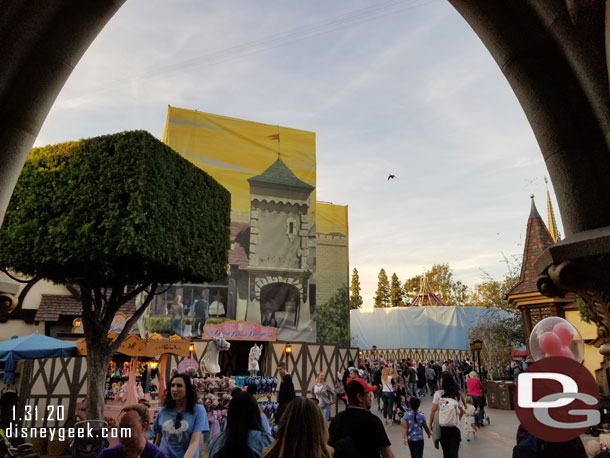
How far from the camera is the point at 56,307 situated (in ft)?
60.7

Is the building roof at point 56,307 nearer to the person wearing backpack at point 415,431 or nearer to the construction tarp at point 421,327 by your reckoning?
the person wearing backpack at point 415,431

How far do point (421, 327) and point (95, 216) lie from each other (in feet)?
116

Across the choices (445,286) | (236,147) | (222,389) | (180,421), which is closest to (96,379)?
(222,389)

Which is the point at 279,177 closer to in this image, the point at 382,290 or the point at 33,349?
the point at 33,349

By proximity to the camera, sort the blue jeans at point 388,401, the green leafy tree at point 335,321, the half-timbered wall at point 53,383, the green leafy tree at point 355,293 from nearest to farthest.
→ the half-timbered wall at point 53,383
the blue jeans at point 388,401
the green leafy tree at point 335,321
the green leafy tree at point 355,293

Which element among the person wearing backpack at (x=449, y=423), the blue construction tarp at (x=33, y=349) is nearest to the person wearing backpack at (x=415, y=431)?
the person wearing backpack at (x=449, y=423)

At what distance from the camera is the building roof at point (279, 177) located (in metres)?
28.9

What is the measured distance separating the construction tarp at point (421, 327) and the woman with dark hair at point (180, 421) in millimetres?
35562

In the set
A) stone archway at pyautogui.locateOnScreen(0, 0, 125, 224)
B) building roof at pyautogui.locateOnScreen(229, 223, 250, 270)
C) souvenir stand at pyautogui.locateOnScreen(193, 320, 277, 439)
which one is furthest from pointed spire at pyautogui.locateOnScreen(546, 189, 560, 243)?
stone archway at pyautogui.locateOnScreen(0, 0, 125, 224)

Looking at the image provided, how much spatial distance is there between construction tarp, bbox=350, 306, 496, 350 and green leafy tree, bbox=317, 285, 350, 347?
10.4m

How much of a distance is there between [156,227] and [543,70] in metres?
6.71

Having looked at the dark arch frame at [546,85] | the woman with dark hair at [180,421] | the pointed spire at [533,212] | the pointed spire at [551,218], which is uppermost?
the pointed spire at [551,218]

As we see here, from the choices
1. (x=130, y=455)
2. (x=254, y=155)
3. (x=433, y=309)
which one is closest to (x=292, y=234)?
(x=254, y=155)

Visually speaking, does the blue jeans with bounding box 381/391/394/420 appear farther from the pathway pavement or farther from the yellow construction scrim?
the yellow construction scrim
